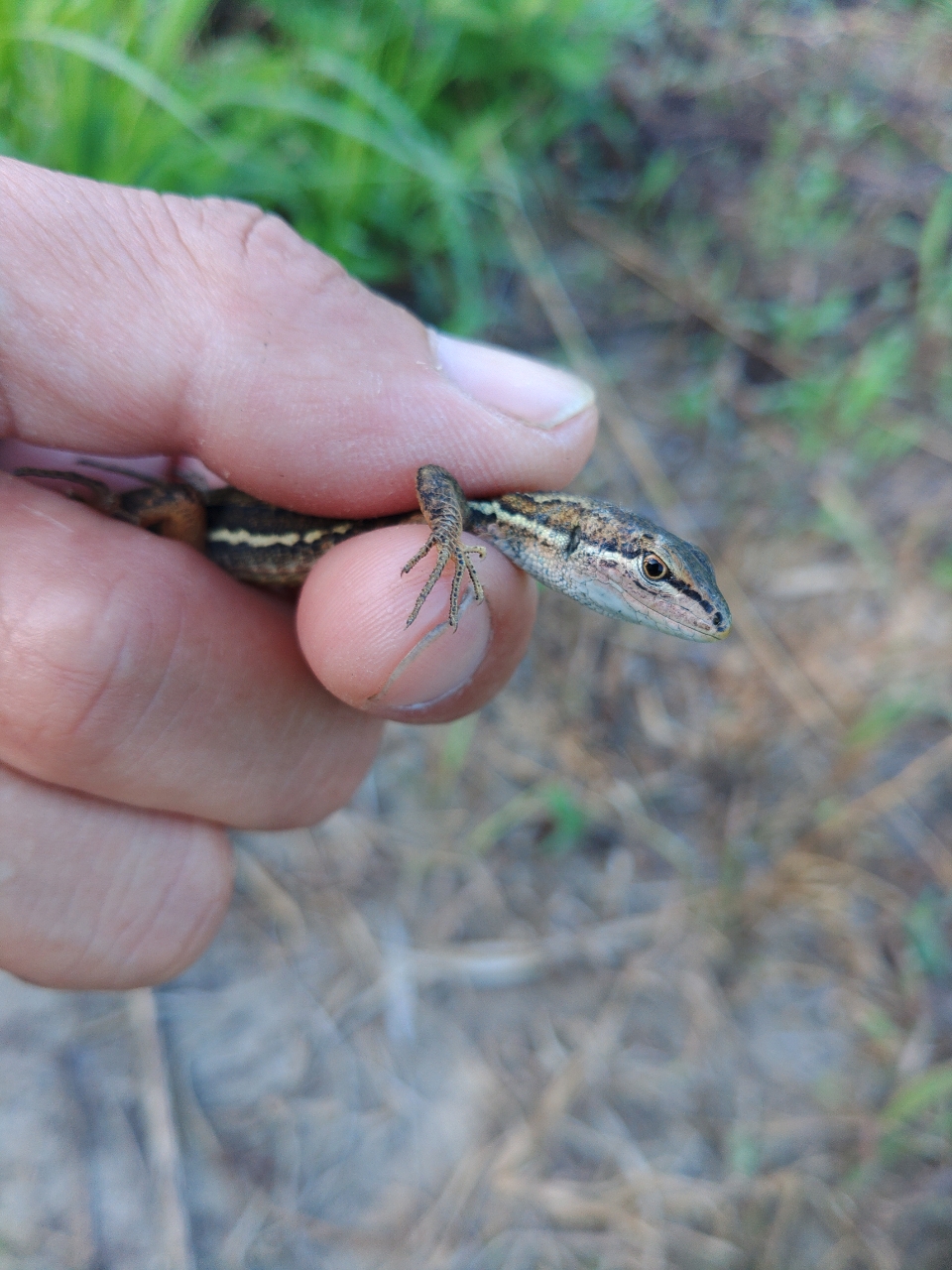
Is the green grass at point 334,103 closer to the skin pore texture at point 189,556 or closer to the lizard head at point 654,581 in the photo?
the skin pore texture at point 189,556

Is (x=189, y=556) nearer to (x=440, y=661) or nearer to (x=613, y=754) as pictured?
(x=440, y=661)

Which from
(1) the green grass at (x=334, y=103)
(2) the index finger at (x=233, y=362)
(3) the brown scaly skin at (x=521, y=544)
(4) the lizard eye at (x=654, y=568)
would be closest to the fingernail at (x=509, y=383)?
(2) the index finger at (x=233, y=362)

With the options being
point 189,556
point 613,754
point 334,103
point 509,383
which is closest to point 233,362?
point 189,556

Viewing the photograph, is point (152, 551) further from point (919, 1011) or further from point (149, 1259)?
point (919, 1011)

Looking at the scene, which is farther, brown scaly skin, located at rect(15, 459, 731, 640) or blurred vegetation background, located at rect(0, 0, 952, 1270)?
blurred vegetation background, located at rect(0, 0, 952, 1270)

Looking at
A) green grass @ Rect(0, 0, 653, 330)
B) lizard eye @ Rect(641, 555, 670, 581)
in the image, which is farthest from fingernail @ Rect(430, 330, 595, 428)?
green grass @ Rect(0, 0, 653, 330)

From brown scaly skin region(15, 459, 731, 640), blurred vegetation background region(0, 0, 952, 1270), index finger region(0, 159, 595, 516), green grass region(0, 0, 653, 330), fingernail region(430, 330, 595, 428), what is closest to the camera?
index finger region(0, 159, 595, 516)

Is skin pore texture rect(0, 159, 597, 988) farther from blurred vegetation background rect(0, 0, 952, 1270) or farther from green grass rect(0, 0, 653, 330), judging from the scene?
green grass rect(0, 0, 653, 330)
